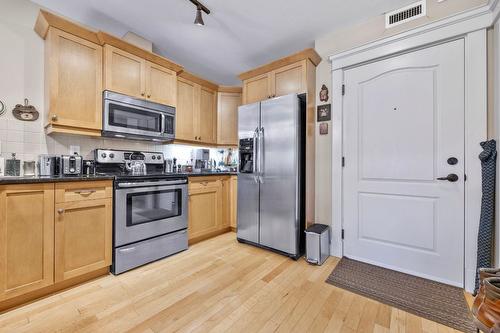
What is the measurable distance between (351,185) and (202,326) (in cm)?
191

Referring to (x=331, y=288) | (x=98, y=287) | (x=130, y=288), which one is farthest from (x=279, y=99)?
(x=98, y=287)

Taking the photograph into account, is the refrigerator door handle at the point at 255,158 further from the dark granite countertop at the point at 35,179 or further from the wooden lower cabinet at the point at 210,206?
the dark granite countertop at the point at 35,179

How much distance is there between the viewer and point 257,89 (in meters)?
2.89

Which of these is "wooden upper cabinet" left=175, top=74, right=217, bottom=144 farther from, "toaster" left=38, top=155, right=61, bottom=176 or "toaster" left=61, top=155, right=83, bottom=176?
"toaster" left=38, top=155, right=61, bottom=176

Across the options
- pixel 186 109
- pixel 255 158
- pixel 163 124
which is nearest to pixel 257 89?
pixel 255 158

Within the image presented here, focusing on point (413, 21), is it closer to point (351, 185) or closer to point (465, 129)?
point (465, 129)

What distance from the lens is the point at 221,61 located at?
130 inches

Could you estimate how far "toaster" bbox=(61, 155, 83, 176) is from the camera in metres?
2.04

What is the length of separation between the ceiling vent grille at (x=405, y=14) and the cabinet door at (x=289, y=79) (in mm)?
880

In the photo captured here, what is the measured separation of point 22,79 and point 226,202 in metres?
2.52

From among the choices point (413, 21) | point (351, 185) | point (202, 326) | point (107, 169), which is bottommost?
point (202, 326)

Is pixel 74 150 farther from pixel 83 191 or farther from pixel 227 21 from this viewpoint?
pixel 227 21

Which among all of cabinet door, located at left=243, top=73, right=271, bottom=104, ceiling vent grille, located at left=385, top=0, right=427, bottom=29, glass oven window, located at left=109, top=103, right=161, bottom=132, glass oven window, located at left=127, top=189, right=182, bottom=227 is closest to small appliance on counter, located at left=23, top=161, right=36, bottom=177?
glass oven window, located at left=109, top=103, right=161, bottom=132

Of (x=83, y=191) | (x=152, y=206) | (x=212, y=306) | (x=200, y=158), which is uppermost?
(x=200, y=158)
